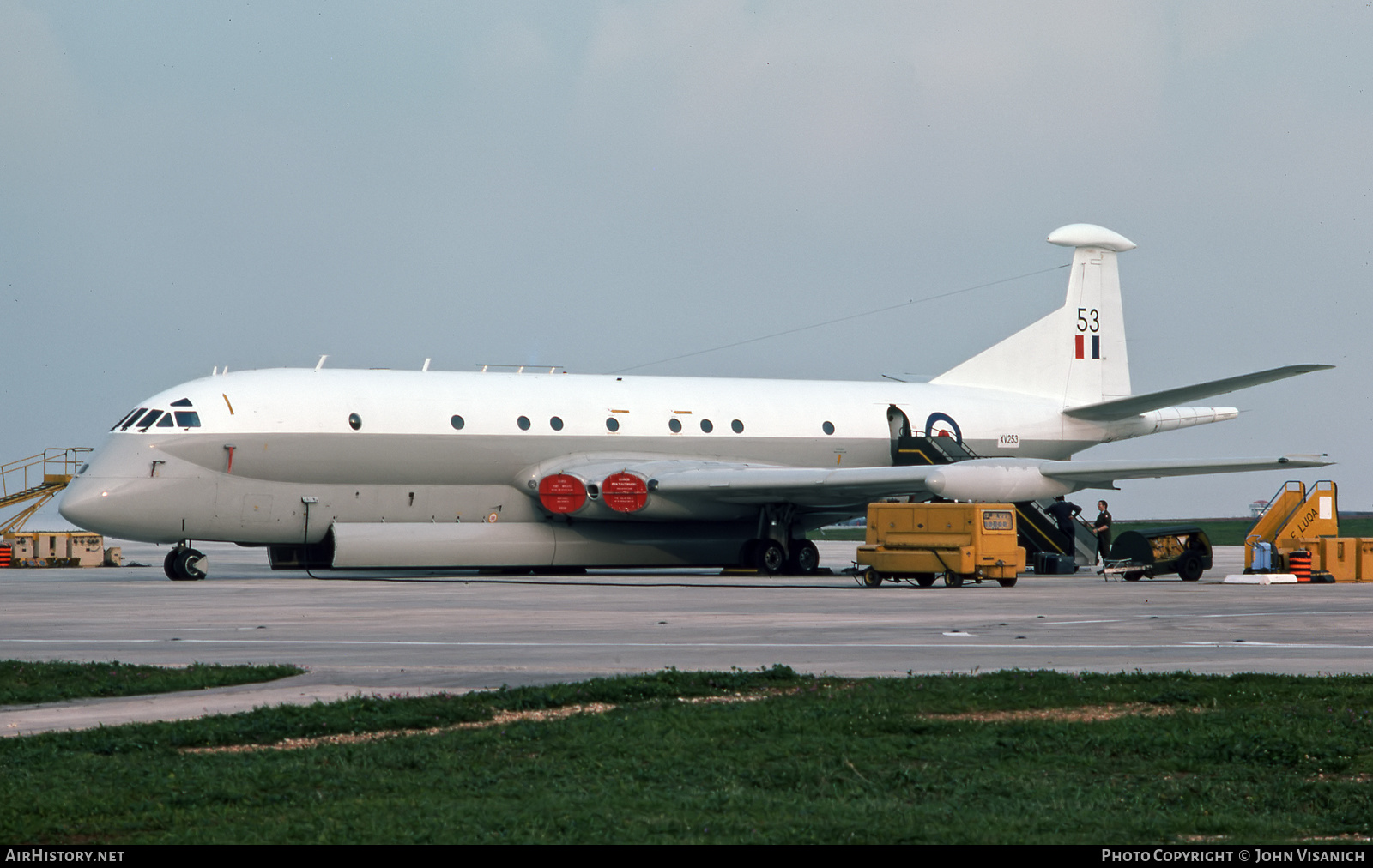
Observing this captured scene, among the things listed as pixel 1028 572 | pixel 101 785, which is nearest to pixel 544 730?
pixel 101 785

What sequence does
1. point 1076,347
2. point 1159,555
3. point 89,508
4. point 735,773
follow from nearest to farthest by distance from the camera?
point 735,773, point 89,508, point 1159,555, point 1076,347

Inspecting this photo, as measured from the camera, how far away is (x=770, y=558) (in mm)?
33156

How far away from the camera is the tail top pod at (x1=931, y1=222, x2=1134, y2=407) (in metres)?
40.4

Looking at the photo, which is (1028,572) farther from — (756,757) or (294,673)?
(756,757)

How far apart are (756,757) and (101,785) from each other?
3.10 metres

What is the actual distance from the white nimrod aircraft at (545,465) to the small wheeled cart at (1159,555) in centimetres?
137

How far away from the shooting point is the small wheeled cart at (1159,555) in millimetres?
30219

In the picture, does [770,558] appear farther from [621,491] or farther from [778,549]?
[621,491]

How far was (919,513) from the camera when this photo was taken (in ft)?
87.4

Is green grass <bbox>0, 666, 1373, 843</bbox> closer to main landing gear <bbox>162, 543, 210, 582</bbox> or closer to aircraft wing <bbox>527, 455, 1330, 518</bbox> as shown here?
aircraft wing <bbox>527, 455, 1330, 518</bbox>

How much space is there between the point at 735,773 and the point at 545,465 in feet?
82.2

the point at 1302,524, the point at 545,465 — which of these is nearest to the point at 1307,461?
the point at 1302,524

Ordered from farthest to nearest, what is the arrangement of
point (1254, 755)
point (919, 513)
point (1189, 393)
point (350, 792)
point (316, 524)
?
point (1189, 393) → point (316, 524) → point (919, 513) → point (1254, 755) → point (350, 792)

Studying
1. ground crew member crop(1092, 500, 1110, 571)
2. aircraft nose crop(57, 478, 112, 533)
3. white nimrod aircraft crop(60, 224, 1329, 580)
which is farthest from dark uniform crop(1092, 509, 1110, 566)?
aircraft nose crop(57, 478, 112, 533)
